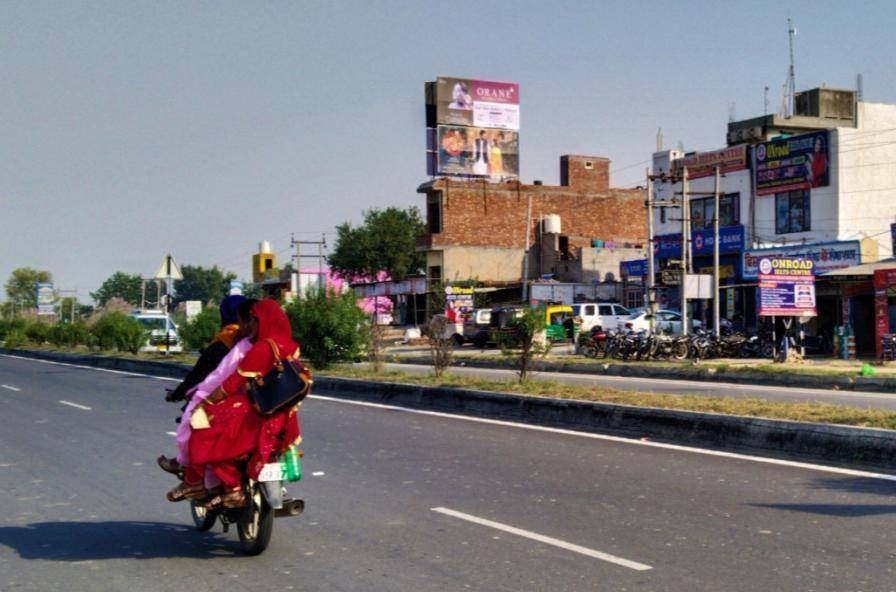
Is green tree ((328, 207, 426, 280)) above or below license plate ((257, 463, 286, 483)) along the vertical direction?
above

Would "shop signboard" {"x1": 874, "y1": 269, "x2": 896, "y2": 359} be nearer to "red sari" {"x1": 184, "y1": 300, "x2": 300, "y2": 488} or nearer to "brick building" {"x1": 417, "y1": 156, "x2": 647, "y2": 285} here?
"red sari" {"x1": 184, "y1": 300, "x2": 300, "y2": 488}

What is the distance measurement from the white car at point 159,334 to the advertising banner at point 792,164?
88.6 feet

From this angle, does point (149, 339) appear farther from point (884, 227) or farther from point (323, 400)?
point (884, 227)

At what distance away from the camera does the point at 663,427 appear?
1292cm

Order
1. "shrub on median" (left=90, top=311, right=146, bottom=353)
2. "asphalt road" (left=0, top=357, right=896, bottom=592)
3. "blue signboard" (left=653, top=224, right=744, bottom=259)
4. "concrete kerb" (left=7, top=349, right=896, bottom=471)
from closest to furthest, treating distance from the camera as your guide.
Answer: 1. "asphalt road" (left=0, top=357, right=896, bottom=592)
2. "concrete kerb" (left=7, top=349, right=896, bottom=471)
3. "shrub on median" (left=90, top=311, right=146, bottom=353)
4. "blue signboard" (left=653, top=224, right=744, bottom=259)

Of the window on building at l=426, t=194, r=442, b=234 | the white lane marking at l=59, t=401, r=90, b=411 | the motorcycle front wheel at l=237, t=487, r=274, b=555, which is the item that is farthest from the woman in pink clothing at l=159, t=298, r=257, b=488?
the window on building at l=426, t=194, r=442, b=234

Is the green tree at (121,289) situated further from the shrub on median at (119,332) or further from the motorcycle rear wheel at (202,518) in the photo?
the motorcycle rear wheel at (202,518)

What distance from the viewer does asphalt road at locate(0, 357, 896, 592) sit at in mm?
6316

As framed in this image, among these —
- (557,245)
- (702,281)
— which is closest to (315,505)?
(702,281)

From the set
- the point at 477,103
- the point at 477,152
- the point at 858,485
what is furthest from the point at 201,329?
the point at 477,103

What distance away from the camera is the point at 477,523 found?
7871 mm

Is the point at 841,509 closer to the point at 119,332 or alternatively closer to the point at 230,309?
the point at 230,309

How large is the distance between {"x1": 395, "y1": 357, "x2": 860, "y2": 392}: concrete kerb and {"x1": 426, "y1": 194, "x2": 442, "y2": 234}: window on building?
108 ft

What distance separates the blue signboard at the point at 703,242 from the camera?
149 ft
